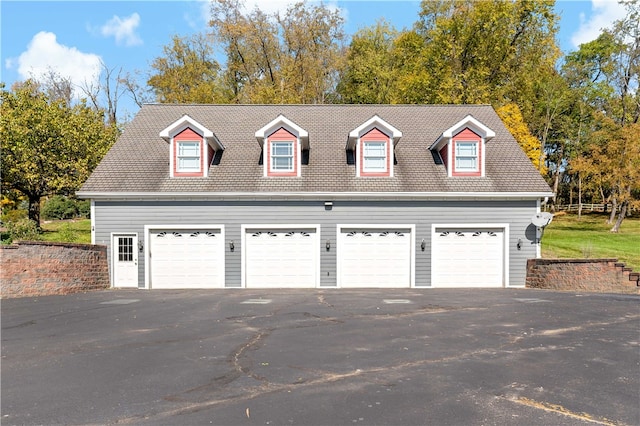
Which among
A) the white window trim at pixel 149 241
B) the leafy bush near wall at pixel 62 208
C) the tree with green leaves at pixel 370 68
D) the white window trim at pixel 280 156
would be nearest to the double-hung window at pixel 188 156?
the white window trim at pixel 149 241

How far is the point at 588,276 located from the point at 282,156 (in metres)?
12.0

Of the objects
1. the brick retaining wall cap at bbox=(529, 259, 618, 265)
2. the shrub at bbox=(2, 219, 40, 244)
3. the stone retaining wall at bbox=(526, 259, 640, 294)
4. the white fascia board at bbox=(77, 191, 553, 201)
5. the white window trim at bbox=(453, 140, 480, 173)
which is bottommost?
the stone retaining wall at bbox=(526, 259, 640, 294)

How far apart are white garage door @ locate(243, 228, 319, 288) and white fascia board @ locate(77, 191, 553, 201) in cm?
131

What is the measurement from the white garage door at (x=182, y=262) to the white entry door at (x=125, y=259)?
0.59 metres

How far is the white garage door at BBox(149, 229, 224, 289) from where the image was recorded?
54.9 feet

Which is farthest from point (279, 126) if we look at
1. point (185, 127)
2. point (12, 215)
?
point (12, 215)

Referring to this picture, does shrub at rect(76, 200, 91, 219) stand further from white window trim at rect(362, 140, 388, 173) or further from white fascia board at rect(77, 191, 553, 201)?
white window trim at rect(362, 140, 388, 173)

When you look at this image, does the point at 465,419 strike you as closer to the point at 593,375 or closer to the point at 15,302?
the point at 593,375

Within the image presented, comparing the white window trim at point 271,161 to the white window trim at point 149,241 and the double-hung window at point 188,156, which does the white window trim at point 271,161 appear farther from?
the white window trim at point 149,241

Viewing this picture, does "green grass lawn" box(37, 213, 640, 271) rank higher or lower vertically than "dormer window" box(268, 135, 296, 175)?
lower

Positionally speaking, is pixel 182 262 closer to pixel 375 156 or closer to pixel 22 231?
pixel 22 231

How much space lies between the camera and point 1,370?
652 centimetres

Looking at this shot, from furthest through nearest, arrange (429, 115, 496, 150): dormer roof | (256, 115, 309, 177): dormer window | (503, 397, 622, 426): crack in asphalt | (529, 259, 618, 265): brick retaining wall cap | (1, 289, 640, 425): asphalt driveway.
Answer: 1. (256, 115, 309, 177): dormer window
2. (429, 115, 496, 150): dormer roof
3. (529, 259, 618, 265): brick retaining wall cap
4. (1, 289, 640, 425): asphalt driveway
5. (503, 397, 622, 426): crack in asphalt

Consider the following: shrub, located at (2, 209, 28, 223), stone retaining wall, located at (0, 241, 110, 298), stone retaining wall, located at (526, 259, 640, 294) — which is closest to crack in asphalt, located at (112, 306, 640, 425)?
stone retaining wall, located at (526, 259, 640, 294)
